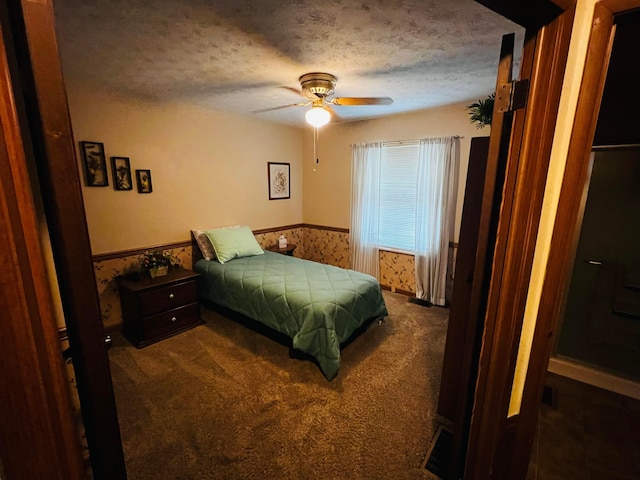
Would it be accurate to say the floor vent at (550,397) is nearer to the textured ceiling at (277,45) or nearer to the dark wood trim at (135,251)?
the textured ceiling at (277,45)

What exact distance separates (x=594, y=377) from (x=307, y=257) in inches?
146

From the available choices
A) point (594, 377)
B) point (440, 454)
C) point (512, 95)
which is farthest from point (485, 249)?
point (594, 377)

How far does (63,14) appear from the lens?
1439 mm

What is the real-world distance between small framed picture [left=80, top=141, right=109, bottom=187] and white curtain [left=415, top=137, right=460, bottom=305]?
3337 mm

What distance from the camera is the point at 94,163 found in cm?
268

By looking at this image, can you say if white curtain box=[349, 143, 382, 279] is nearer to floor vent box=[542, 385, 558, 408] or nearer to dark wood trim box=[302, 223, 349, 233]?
dark wood trim box=[302, 223, 349, 233]

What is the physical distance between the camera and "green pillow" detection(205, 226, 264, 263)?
11.1 feet

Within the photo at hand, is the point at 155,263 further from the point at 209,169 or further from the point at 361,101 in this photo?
the point at 361,101

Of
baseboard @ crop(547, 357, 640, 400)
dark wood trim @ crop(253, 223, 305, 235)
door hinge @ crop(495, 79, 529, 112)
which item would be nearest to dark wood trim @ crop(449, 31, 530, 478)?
door hinge @ crop(495, 79, 529, 112)

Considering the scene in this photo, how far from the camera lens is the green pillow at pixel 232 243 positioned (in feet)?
11.1

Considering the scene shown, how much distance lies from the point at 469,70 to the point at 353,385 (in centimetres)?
252

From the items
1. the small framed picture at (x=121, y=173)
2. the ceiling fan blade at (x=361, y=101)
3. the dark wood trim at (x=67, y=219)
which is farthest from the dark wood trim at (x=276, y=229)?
the dark wood trim at (x=67, y=219)

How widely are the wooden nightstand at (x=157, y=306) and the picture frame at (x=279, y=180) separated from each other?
1819mm

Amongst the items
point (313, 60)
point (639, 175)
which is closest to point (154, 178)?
point (313, 60)
